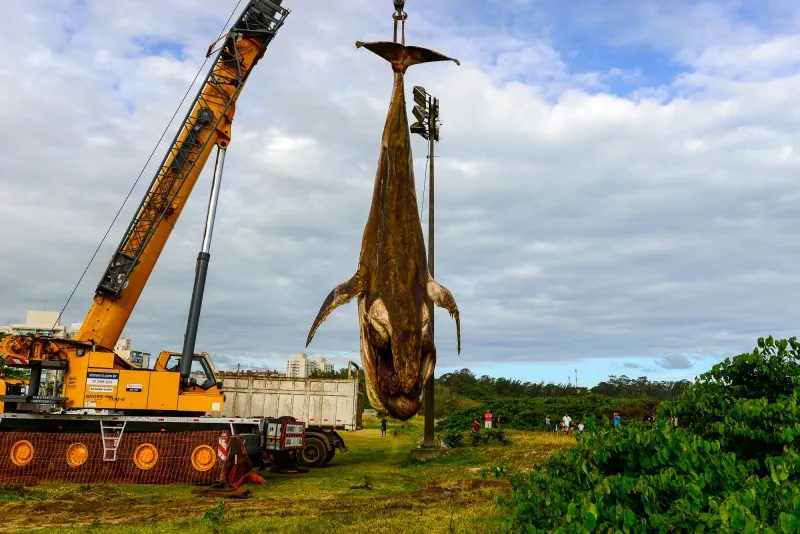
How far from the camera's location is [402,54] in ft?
10.4

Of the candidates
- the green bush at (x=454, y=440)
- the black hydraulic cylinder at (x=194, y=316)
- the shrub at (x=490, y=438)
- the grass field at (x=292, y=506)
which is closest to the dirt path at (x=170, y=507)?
the grass field at (x=292, y=506)

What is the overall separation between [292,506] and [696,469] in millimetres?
8080

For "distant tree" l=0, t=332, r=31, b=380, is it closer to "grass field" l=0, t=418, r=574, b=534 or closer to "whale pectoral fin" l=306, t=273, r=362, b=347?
"grass field" l=0, t=418, r=574, b=534

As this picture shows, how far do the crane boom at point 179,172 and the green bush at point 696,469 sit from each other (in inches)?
464

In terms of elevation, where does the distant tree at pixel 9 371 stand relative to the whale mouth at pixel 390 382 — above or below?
below

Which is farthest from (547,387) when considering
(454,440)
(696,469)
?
(696,469)

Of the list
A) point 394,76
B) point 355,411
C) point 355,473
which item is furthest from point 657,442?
point 355,411

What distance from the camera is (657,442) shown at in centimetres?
418

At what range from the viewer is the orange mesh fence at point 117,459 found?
1328cm

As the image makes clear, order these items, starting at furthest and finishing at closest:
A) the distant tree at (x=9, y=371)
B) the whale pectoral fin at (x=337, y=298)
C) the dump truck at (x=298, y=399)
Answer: the dump truck at (x=298, y=399)
the distant tree at (x=9, y=371)
the whale pectoral fin at (x=337, y=298)

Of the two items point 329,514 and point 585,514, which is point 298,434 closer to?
point 329,514

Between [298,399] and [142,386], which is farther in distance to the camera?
[298,399]

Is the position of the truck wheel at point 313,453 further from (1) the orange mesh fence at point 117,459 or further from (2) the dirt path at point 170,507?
(2) the dirt path at point 170,507

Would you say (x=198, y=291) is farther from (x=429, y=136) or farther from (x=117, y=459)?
(x=429, y=136)
